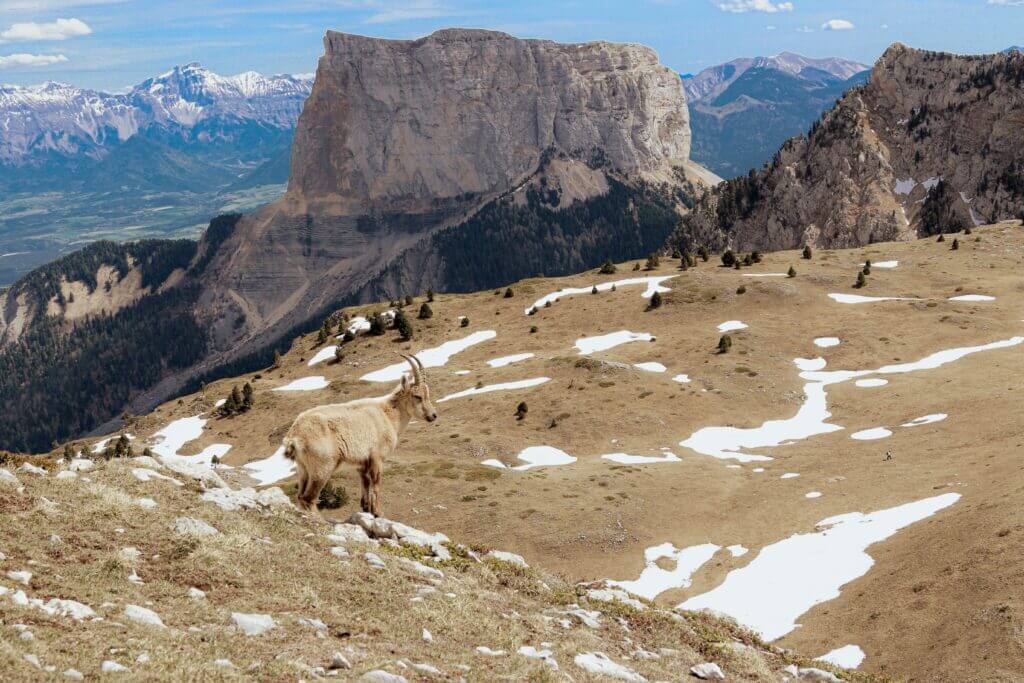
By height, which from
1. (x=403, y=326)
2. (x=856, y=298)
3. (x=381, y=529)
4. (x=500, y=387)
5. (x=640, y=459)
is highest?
(x=381, y=529)

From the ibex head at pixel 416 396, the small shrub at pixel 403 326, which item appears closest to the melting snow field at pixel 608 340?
the small shrub at pixel 403 326

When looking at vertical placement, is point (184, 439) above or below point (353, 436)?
below

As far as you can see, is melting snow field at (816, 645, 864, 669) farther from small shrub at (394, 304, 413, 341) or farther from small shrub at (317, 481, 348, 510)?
small shrub at (394, 304, 413, 341)

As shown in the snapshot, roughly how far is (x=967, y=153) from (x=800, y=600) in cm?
17788

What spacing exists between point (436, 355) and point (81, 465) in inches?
2809

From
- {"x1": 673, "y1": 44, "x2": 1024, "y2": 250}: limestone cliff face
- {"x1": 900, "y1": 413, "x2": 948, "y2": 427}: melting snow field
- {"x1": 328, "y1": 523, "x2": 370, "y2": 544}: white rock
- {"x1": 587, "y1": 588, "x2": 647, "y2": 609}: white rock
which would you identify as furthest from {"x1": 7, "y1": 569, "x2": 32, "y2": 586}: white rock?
{"x1": 673, "y1": 44, "x2": 1024, "y2": 250}: limestone cliff face

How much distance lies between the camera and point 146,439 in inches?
3413

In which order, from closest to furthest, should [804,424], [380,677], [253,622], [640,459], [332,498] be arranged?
[380,677] → [253,622] → [332,498] → [640,459] → [804,424]

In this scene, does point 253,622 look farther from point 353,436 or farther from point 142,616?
point 353,436

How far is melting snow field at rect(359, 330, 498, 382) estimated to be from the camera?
84875mm

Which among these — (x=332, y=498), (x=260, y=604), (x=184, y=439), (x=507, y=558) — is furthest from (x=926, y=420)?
(x=184, y=439)

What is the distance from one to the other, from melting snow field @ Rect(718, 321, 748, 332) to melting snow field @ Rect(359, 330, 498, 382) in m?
27.4

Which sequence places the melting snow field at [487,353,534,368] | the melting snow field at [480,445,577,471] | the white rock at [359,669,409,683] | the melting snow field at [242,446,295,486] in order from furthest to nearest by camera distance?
the melting snow field at [487,353,534,368], the melting snow field at [242,446,295,486], the melting snow field at [480,445,577,471], the white rock at [359,669,409,683]

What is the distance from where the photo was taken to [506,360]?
82.5m
